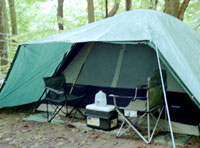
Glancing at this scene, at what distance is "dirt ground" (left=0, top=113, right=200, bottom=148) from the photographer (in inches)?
123

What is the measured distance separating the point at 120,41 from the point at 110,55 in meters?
1.16

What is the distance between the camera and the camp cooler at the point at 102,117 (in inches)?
141

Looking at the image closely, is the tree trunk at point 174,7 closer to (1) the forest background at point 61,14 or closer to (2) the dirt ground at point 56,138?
(1) the forest background at point 61,14

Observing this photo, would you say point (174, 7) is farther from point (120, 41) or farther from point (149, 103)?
point (149, 103)

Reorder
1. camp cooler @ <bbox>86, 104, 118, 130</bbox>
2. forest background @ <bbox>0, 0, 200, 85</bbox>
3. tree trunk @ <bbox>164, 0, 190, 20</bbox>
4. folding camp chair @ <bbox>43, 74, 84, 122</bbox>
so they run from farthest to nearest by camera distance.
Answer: forest background @ <bbox>0, 0, 200, 85</bbox> → tree trunk @ <bbox>164, 0, 190, 20</bbox> → folding camp chair @ <bbox>43, 74, 84, 122</bbox> → camp cooler @ <bbox>86, 104, 118, 130</bbox>

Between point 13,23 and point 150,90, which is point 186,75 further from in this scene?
point 13,23

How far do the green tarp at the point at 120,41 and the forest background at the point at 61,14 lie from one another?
194cm

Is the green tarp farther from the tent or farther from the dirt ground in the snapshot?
the dirt ground

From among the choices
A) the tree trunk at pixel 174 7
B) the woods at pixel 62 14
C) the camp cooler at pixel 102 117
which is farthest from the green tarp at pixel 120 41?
the woods at pixel 62 14

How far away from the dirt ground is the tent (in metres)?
0.78

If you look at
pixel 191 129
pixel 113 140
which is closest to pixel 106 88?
pixel 113 140

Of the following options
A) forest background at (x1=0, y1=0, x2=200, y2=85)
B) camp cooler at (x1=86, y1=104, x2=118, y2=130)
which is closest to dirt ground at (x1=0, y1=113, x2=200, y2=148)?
camp cooler at (x1=86, y1=104, x2=118, y2=130)

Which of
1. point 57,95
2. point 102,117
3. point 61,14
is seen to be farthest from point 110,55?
point 61,14

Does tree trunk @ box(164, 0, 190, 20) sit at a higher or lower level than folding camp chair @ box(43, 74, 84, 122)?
higher
